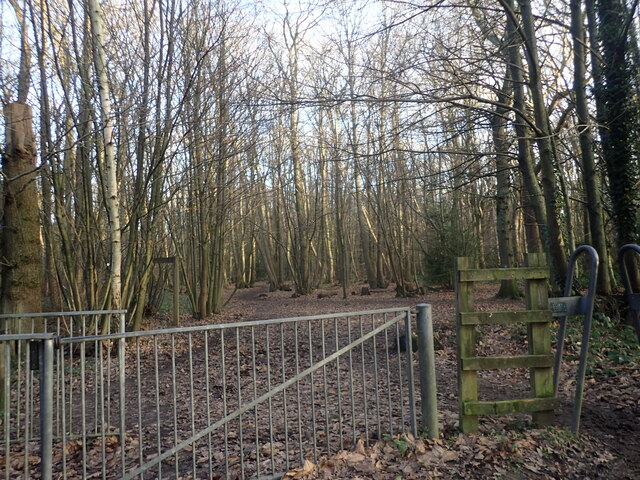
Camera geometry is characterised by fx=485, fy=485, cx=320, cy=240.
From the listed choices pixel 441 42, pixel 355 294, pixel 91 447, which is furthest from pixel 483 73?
pixel 355 294

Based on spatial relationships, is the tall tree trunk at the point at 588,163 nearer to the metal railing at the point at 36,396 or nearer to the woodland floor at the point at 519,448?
the woodland floor at the point at 519,448

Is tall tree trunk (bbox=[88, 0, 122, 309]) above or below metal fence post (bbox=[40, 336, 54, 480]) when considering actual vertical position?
above

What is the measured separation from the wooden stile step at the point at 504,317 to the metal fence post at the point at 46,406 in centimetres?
323

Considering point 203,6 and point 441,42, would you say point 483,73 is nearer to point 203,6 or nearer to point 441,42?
point 441,42

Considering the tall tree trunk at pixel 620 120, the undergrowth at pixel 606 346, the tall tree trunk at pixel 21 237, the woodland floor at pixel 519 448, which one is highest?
the tall tree trunk at pixel 620 120

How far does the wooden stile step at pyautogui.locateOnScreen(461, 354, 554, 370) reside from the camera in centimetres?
432

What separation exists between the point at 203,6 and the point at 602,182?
1073 cm

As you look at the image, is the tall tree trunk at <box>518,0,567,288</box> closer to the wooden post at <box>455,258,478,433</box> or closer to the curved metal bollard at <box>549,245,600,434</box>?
the curved metal bollard at <box>549,245,600,434</box>

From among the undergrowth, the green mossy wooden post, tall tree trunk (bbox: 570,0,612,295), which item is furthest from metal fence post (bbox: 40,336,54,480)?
tall tree trunk (bbox: 570,0,612,295)

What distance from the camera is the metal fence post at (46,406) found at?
2707 mm

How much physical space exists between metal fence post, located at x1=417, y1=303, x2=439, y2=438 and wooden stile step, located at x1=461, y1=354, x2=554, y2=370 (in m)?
0.33

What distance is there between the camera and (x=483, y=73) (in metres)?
9.34

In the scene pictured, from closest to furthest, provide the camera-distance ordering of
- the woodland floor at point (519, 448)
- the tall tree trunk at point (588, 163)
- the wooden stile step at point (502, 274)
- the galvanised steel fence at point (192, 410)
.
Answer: the galvanised steel fence at point (192, 410) < the woodland floor at point (519, 448) < the wooden stile step at point (502, 274) < the tall tree trunk at point (588, 163)

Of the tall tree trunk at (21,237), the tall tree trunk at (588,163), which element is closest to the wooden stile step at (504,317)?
the tall tree trunk at (21,237)
